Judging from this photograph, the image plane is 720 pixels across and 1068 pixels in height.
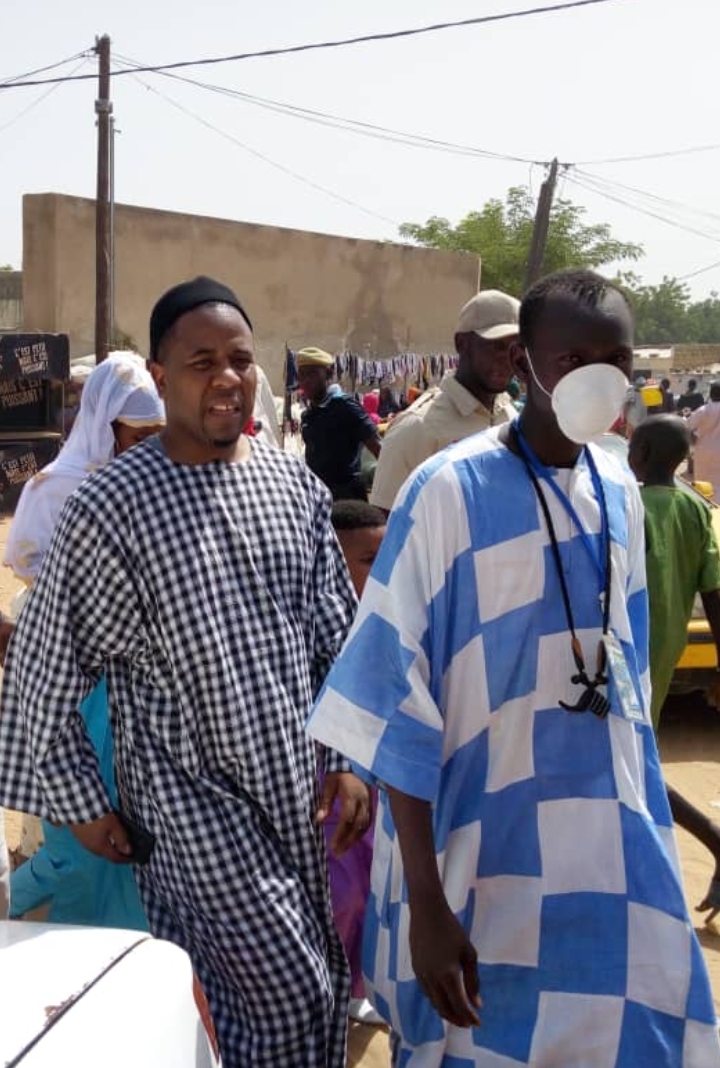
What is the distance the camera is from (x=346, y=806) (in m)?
2.90

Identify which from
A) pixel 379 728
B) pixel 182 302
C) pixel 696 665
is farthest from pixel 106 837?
pixel 696 665

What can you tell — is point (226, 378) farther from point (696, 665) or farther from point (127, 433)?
point (696, 665)

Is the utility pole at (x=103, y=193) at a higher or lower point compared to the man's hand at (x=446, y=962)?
higher

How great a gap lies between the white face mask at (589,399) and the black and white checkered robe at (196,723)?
2.60 feet

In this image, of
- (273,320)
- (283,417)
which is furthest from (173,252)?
(283,417)

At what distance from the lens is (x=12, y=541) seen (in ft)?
13.2

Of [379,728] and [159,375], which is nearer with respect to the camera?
[379,728]

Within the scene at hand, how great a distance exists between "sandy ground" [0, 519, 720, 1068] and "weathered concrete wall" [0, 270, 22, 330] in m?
22.9

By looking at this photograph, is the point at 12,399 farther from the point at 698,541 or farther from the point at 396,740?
the point at 396,740

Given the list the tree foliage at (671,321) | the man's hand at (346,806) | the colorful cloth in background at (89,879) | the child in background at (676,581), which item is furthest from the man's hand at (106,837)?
the tree foliage at (671,321)

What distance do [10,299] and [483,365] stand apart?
84.3ft

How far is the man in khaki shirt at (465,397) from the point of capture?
178 inches

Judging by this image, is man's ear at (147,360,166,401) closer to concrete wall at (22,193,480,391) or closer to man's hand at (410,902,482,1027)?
man's hand at (410,902,482,1027)

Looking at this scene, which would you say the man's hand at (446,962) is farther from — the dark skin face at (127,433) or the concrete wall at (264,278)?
the concrete wall at (264,278)
